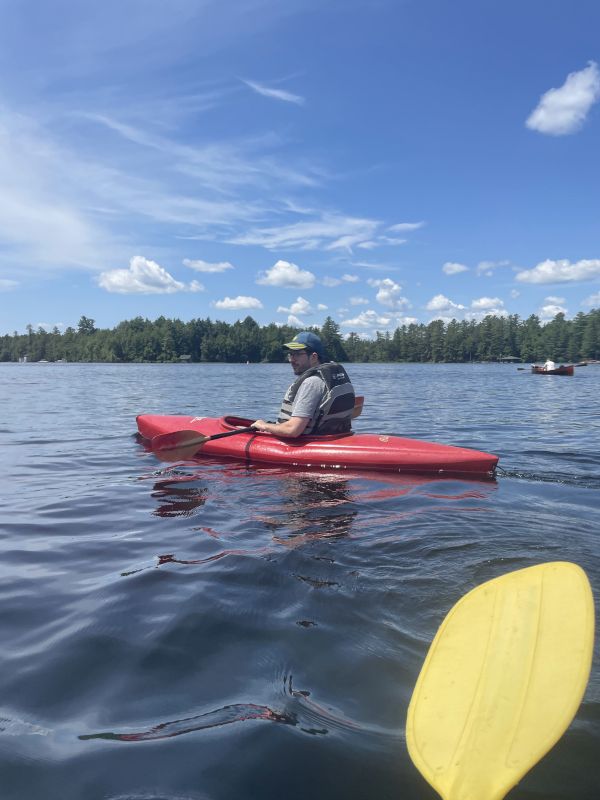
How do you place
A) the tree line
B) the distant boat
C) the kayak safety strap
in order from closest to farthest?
the kayak safety strap, the distant boat, the tree line

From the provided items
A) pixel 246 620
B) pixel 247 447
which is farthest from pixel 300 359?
pixel 246 620

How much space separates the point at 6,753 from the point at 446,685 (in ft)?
5.09

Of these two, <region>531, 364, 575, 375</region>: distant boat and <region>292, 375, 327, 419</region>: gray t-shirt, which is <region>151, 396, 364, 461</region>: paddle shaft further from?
<region>531, 364, 575, 375</region>: distant boat

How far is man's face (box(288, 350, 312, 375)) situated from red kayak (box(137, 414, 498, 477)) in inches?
35.3

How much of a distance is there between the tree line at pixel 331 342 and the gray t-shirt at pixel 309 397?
329 ft

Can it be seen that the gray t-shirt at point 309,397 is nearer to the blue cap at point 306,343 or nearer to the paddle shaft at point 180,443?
the blue cap at point 306,343

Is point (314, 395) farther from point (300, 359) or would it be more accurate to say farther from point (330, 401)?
point (300, 359)

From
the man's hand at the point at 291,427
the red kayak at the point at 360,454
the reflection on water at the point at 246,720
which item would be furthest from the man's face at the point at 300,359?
the reflection on water at the point at 246,720

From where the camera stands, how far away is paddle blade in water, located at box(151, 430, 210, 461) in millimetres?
7676

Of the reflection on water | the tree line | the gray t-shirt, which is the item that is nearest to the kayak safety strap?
the gray t-shirt

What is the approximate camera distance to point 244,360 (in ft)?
388

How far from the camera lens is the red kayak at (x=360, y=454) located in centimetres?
666

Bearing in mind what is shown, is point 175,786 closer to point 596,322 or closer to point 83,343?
point 596,322

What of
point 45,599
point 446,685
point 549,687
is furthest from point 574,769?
point 45,599
